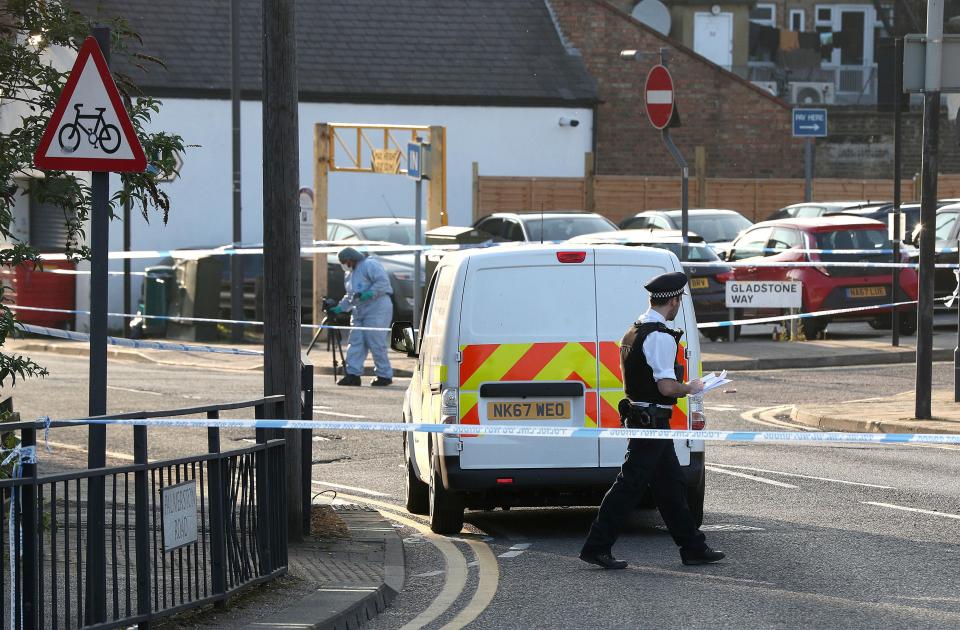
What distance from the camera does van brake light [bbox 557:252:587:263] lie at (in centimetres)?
1012

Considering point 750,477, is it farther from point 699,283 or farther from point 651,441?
point 699,283

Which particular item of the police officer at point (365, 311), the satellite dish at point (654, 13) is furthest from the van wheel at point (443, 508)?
the satellite dish at point (654, 13)

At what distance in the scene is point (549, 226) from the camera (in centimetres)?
2830

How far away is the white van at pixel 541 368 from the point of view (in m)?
9.88

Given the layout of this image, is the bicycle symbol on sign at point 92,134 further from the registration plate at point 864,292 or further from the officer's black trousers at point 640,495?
the registration plate at point 864,292

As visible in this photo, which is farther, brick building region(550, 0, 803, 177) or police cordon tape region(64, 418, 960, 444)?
brick building region(550, 0, 803, 177)

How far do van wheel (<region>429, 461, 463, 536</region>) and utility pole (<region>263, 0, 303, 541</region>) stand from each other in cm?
102

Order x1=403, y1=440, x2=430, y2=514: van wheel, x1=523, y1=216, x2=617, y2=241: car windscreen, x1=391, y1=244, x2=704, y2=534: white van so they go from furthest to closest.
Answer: x1=523, y1=216, x2=617, y2=241: car windscreen
x1=403, y1=440, x2=430, y2=514: van wheel
x1=391, y1=244, x2=704, y2=534: white van

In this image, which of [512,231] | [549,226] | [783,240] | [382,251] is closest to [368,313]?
[382,251]

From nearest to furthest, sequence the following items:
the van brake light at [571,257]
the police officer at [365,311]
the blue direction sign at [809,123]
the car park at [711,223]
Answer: the van brake light at [571,257]
the police officer at [365,311]
the car park at [711,223]
the blue direction sign at [809,123]

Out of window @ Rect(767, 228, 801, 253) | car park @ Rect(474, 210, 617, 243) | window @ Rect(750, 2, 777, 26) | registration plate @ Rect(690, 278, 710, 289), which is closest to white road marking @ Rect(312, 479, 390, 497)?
registration plate @ Rect(690, 278, 710, 289)

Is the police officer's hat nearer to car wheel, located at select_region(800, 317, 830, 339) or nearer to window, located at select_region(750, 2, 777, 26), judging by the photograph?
car wheel, located at select_region(800, 317, 830, 339)

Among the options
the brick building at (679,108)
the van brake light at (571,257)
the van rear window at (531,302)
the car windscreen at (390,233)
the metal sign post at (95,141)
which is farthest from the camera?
the brick building at (679,108)

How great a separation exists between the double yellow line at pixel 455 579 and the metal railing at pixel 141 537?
823mm
